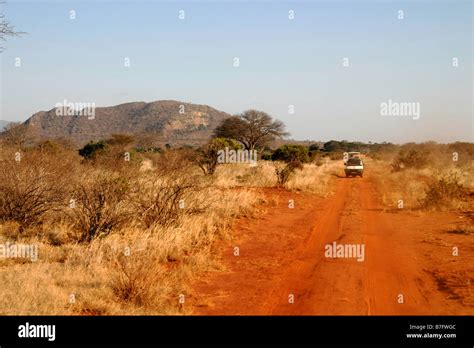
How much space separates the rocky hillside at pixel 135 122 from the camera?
8457 cm

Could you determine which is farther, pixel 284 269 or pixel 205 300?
pixel 284 269

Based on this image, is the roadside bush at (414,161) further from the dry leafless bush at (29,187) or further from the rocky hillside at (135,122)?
the rocky hillside at (135,122)

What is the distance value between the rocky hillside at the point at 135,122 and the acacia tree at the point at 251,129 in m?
29.8

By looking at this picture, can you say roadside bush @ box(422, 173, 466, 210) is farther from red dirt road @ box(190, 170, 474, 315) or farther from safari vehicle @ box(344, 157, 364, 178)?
safari vehicle @ box(344, 157, 364, 178)

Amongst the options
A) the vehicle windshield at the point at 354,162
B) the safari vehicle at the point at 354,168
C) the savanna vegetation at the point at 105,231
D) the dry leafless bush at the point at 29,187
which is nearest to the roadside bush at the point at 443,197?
the savanna vegetation at the point at 105,231

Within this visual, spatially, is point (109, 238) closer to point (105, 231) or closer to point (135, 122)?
point (105, 231)

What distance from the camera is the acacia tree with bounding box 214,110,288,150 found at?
160 ft

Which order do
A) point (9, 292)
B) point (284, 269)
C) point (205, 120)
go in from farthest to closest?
point (205, 120), point (284, 269), point (9, 292)
